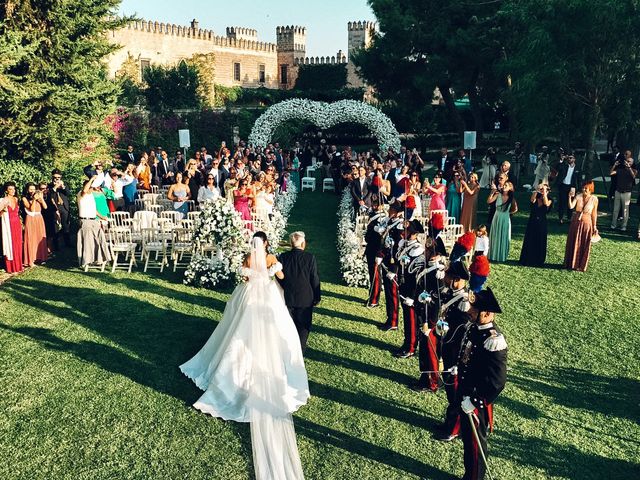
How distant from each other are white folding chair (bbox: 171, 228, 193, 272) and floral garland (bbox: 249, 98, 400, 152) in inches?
511

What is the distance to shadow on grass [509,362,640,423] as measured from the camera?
271 inches

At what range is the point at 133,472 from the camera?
5.71 meters

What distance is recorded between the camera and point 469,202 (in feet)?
47.6

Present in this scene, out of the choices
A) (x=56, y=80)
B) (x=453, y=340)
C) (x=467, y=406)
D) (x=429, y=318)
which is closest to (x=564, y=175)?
(x=429, y=318)

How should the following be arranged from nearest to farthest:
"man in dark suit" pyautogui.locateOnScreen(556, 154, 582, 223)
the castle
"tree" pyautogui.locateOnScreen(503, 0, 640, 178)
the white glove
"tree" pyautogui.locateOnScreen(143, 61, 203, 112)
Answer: the white glove < "tree" pyautogui.locateOnScreen(503, 0, 640, 178) < "man in dark suit" pyautogui.locateOnScreen(556, 154, 582, 223) < "tree" pyautogui.locateOnScreen(143, 61, 203, 112) < the castle

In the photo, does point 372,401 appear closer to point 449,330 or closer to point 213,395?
point 449,330

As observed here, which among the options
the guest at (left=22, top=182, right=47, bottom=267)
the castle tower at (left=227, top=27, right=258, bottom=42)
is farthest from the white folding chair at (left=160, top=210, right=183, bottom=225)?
the castle tower at (left=227, top=27, right=258, bottom=42)

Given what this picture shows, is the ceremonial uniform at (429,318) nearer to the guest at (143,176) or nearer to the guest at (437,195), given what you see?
Answer: the guest at (437,195)

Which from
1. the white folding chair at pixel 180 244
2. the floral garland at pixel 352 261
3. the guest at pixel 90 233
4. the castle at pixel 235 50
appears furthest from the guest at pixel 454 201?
the castle at pixel 235 50

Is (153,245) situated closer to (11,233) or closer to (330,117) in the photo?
(11,233)

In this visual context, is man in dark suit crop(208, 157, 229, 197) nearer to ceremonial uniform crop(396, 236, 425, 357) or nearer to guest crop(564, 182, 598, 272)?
guest crop(564, 182, 598, 272)

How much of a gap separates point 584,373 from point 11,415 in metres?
7.08

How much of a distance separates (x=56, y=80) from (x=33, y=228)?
502 cm

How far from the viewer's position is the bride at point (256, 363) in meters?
6.55
